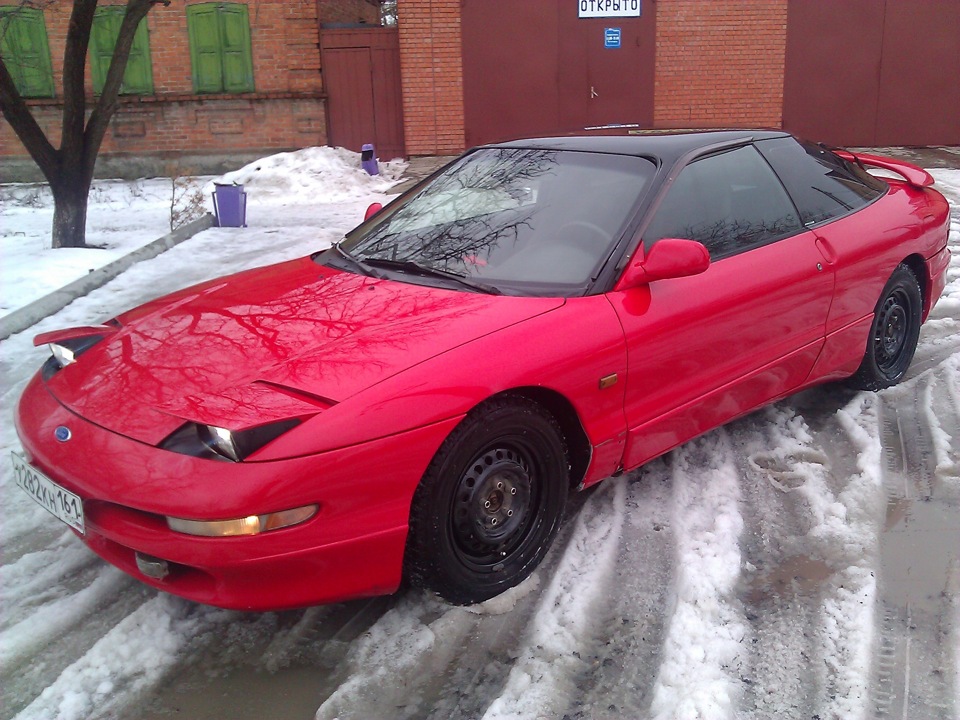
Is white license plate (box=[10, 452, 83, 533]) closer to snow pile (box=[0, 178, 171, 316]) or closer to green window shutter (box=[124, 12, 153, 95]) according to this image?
snow pile (box=[0, 178, 171, 316])

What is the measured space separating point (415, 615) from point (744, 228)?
2111 mm

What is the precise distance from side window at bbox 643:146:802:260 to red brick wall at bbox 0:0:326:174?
11223 millimetres

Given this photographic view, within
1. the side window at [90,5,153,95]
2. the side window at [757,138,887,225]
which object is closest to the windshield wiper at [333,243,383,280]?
the side window at [757,138,887,225]

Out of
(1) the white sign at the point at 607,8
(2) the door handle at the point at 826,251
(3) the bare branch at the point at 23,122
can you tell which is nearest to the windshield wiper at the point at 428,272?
(2) the door handle at the point at 826,251

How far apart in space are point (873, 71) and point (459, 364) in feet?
47.0

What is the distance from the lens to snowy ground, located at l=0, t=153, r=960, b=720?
2.49 m

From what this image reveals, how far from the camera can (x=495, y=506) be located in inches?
114

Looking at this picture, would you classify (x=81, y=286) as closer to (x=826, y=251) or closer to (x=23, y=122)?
(x=23, y=122)

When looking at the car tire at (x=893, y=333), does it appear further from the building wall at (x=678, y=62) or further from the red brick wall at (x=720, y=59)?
the red brick wall at (x=720, y=59)

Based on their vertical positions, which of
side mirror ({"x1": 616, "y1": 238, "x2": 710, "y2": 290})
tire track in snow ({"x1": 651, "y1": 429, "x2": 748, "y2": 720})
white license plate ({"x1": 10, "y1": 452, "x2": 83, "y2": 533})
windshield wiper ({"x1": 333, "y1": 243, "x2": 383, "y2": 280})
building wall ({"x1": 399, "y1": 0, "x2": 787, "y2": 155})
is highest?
building wall ({"x1": 399, "y1": 0, "x2": 787, "y2": 155})

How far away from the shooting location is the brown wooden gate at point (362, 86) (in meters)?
14.0

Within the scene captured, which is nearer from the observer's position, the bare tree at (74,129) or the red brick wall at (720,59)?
the bare tree at (74,129)

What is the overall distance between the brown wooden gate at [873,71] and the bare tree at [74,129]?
1030 centimetres

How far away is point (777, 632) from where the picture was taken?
108 inches
